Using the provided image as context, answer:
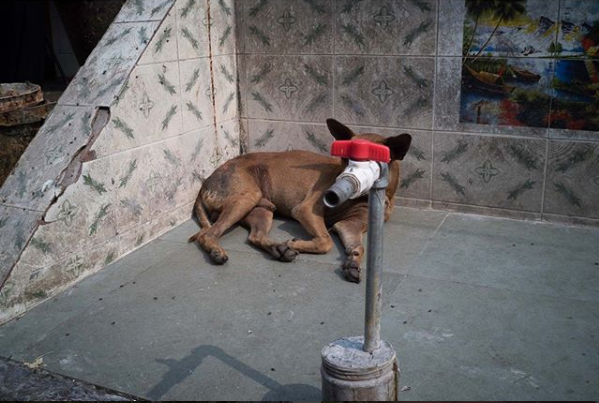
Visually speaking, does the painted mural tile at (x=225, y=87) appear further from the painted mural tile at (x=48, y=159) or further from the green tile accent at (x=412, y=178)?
the green tile accent at (x=412, y=178)

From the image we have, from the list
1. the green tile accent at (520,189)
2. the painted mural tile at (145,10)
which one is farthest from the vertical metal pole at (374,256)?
the painted mural tile at (145,10)

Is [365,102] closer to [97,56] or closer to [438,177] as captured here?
[438,177]

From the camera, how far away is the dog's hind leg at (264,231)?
4891mm

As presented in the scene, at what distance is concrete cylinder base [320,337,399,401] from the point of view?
9.09ft

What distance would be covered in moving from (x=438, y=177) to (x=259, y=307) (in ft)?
7.58

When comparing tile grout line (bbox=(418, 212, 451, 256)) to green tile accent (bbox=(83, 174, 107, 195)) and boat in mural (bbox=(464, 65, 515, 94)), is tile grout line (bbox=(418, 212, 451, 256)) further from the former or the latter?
green tile accent (bbox=(83, 174, 107, 195))

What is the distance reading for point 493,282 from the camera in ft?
14.6

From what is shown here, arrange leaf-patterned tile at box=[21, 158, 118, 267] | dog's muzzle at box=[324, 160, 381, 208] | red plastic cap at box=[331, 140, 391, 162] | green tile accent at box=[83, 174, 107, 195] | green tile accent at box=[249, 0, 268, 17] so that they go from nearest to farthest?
dog's muzzle at box=[324, 160, 381, 208] → red plastic cap at box=[331, 140, 391, 162] → leaf-patterned tile at box=[21, 158, 118, 267] → green tile accent at box=[83, 174, 107, 195] → green tile accent at box=[249, 0, 268, 17]

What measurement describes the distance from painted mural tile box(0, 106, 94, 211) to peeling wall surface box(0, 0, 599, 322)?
0.01 meters

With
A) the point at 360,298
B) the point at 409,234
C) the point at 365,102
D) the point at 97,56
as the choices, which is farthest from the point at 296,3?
the point at 360,298

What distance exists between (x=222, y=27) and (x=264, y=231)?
207 centimetres

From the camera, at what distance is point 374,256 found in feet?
9.24

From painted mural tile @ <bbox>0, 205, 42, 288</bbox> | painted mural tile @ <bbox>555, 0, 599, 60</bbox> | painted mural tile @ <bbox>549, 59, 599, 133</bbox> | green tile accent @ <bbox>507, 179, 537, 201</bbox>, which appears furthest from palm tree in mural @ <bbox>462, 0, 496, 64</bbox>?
painted mural tile @ <bbox>0, 205, 42, 288</bbox>

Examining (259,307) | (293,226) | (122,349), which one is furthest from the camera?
(293,226)
